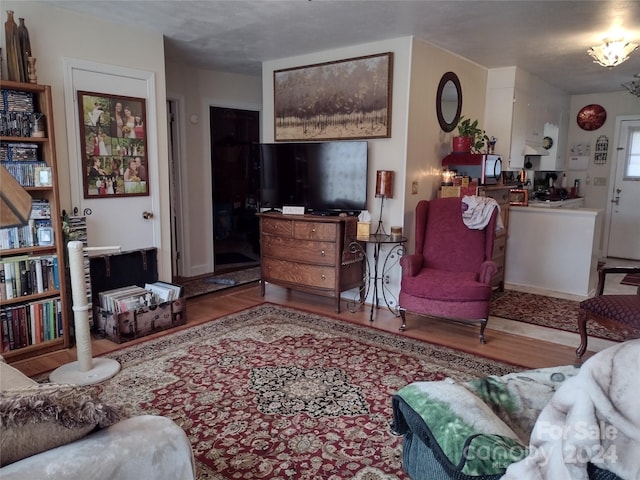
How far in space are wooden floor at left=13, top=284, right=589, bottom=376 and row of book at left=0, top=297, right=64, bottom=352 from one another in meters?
0.13

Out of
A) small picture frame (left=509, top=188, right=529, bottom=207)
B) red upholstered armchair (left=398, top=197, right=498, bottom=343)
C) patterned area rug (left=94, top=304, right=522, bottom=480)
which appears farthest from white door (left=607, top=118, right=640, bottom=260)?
patterned area rug (left=94, top=304, right=522, bottom=480)

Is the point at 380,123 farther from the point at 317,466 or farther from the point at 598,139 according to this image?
the point at 598,139

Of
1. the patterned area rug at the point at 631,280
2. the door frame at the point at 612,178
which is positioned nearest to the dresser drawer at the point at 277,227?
the patterned area rug at the point at 631,280

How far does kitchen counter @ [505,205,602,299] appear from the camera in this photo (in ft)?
15.4

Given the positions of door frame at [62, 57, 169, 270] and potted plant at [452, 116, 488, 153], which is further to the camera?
potted plant at [452, 116, 488, 153]

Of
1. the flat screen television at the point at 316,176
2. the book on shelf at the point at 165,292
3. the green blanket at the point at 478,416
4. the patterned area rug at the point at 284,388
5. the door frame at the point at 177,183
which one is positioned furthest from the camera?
the door frame at the point at 177,183

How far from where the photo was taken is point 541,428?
3.62 ft

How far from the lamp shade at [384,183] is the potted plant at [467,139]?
2.91 feet

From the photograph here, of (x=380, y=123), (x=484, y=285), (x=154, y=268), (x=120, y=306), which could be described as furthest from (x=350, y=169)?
(x=120, y=306)

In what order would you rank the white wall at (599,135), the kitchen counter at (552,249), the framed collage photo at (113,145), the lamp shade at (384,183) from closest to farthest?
the framed collage photo at (113,145), the lamp shade at (384,183), the kitchen counter at (552,249), the white wall at (599,135)

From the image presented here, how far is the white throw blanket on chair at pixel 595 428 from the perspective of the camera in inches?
38.8

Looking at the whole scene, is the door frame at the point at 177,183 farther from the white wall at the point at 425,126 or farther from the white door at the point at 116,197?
the white wall at the point at 425,126

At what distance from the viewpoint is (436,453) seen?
1248 millimetres

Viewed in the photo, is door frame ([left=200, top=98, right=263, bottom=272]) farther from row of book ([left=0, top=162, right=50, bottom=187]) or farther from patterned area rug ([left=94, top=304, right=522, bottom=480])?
row of book ([left=0, top=162, right=50, bottom=187])
